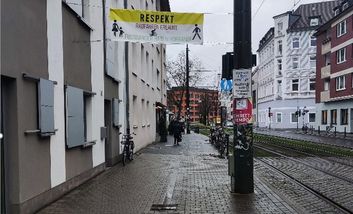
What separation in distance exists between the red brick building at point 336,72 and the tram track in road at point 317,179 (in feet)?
103

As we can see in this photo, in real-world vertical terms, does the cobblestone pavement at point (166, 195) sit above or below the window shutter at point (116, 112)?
below

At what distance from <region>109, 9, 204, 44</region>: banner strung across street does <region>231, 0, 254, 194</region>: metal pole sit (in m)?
1.07


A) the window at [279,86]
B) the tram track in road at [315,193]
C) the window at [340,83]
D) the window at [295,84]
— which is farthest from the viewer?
the window at [279,86]

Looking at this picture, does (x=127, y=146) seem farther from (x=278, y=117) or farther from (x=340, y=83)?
(x=278, y=117)

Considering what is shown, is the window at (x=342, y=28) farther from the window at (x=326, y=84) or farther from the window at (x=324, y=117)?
the window at (x=324, y=117)

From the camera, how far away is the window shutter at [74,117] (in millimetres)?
10117

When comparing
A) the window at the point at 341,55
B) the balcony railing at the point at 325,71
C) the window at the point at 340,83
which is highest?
the window at the point at 341,55

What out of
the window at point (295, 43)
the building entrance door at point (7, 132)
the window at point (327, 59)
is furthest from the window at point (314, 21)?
the building entrance door at point (7, 132)

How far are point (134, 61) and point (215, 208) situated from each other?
48.7 ft

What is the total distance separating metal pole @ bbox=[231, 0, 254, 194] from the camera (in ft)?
33.1

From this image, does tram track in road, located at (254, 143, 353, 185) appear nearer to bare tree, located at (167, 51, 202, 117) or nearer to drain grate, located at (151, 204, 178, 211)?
drain grate, located at (151, 204, 178, 211)

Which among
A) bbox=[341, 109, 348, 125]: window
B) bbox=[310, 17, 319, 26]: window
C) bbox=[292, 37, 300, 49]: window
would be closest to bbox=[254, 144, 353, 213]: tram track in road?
bbox=[341, 109, 348, 125]: window

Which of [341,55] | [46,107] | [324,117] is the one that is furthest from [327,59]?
[46,107]

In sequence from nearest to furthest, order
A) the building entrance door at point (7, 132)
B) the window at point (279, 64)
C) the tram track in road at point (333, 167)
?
the building entrance door at point (7, 132), the tram track in road at point (333, 167), the window at point (279, 64)
